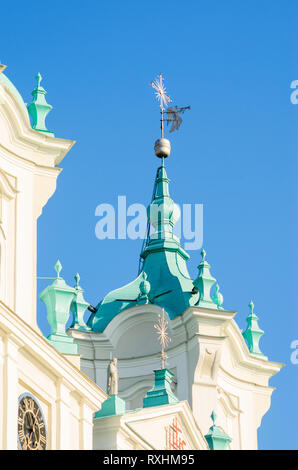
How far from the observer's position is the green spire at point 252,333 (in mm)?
45344

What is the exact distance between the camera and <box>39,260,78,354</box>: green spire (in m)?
33.5

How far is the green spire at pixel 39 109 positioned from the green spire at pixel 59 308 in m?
2.75

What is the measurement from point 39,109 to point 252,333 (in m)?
13.2

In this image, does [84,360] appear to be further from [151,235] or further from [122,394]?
[151,235]

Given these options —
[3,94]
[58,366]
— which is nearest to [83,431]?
[58,366]

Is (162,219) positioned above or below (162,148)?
below

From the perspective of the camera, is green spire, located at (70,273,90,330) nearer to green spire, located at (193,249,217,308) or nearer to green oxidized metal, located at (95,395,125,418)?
green spire, located at (193,249,217,308)

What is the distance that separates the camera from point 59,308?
1345 inches

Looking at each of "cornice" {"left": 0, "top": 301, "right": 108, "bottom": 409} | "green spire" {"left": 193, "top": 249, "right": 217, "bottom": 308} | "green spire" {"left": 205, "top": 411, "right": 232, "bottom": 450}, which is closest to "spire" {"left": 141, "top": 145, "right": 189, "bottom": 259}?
"green spire" {"left": 193, "top": 249, "right": 217, "bottom": 308}

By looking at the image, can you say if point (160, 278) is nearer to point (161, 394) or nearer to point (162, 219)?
point (162, 219)

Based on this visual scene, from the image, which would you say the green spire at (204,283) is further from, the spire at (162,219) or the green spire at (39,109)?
the green spire at (39,109)

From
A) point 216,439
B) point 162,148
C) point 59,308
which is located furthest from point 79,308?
point 59,308

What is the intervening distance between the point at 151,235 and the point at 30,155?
13.0 meters
